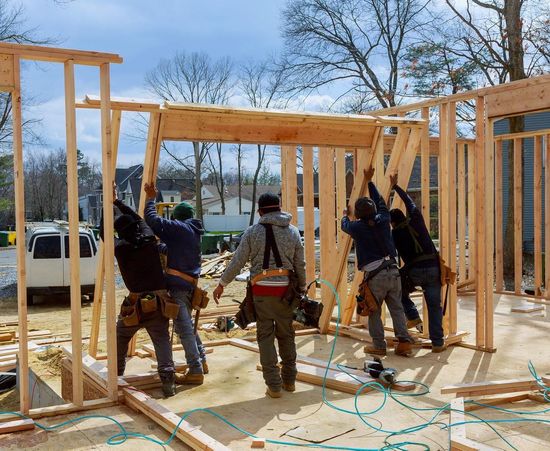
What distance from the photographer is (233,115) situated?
6.17 metres

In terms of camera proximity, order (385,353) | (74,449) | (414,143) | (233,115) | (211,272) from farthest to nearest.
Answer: (211,272), (414,143), (385,353), (233,115), (74,449)

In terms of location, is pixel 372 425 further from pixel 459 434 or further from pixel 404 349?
pixel 404 349

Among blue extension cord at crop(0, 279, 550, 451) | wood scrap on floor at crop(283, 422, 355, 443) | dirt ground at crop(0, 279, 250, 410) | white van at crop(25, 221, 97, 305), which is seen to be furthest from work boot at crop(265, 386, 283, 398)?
white van at crop(25, 221, 97, 305)

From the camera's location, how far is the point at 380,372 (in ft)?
18.3

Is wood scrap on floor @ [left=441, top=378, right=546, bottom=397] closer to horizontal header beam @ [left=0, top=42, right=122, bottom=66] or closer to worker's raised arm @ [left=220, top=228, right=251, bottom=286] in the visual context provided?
worker's raised arm @ [left=220, top=228, right=251, bottom=286]

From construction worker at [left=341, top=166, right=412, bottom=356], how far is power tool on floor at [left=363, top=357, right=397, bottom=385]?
957 millimetres

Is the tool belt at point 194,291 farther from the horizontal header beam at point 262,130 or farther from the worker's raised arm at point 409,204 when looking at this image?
the worker's raised arm at point 409,204

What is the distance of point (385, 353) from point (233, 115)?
320 centimetres

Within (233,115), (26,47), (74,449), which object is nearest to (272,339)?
(74,449)

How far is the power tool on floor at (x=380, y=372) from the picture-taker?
215 inches

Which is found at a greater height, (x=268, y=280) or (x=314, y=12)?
(x=314, y=12)

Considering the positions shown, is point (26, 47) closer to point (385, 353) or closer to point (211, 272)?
point (385, 353)

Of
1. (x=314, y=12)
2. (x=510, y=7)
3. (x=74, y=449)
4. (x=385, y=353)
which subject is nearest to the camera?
(x=74, y=449)

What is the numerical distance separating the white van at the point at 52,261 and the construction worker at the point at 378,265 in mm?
8305
